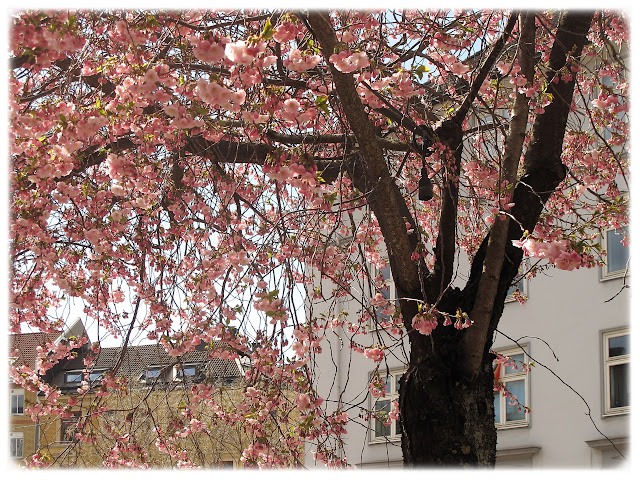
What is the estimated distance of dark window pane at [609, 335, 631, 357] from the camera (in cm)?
1220

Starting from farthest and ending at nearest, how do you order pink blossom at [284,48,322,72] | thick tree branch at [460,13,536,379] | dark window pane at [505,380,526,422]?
dark window pane at [505,380,526,422] < thick tree branch at [460,13,536,379] < pink blossom at [284,48,322,72]

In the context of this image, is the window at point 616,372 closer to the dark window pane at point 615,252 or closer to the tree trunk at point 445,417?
the dark window pane at point 615,252

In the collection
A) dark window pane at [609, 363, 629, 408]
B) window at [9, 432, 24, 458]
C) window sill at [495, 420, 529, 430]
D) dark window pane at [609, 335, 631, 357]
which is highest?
dark window pane at [609, 335, 631, 357]

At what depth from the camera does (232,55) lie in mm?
3533

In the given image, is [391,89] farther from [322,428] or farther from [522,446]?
[522,446]

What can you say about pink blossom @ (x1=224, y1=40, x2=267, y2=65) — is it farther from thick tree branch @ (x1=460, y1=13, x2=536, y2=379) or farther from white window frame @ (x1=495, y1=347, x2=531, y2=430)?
white window frame @ (x1=495, y1=347, x2=531, y2=430)

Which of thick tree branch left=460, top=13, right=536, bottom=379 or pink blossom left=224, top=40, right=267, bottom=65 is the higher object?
pink blossom left=224, top=40, right=267, bottom=65

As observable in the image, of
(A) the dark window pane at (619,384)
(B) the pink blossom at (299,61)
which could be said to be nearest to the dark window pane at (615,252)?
(A) the dark window pane at (619,384)

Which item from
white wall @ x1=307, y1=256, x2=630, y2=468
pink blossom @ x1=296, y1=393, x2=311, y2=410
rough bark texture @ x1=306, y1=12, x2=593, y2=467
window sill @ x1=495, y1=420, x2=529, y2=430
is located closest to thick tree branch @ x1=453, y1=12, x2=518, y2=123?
rough bark texture @ x1=306, y1=12, x2=593, y2=467

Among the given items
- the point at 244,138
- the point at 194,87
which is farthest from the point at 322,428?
the point at 194,87

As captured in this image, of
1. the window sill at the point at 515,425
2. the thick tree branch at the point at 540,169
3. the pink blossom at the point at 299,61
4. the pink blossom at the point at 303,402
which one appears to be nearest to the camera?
the pink blossom at the point at 299,61

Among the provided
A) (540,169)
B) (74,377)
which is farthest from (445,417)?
(74,377)

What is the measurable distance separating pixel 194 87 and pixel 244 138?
1138mm

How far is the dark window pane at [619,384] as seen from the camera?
12031 millimetres
